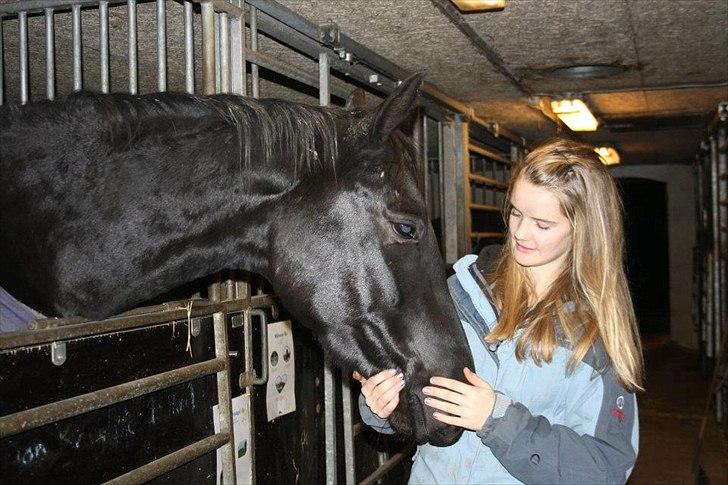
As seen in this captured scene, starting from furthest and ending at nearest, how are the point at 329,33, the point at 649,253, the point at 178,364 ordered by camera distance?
the point at 649,253
the point at 329,33
the point at 178,364

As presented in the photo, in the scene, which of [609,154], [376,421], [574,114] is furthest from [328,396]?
[609,154]

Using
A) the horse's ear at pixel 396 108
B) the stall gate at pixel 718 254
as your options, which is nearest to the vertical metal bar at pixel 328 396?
the horse's ear at pixel 396 108

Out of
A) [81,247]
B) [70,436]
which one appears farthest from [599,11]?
[70,436]

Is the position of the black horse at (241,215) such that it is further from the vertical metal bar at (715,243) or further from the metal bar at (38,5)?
the vertical metal bar at (715,243)

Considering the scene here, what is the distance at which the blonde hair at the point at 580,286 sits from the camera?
1.74 m

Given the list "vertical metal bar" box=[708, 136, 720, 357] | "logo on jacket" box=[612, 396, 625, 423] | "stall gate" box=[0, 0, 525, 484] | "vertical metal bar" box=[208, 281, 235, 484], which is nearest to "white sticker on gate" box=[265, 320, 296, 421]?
"stall gate" box=[0, 0, 525, 484]

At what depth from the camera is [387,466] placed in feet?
11.6

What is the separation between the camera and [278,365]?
286 centimetres

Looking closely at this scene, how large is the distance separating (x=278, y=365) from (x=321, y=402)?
0.43 meters

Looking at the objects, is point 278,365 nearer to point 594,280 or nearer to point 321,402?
point 321,402

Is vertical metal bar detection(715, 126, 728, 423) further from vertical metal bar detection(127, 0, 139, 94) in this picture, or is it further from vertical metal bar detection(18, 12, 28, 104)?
vertical metal bar detection(18, 12, 28, 104)

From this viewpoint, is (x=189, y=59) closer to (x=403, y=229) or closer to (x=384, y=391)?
(x=403, y=229)

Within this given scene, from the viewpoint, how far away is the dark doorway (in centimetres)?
1341

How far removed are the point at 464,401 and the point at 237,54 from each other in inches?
56.2
